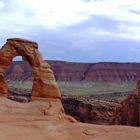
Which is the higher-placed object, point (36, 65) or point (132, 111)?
point (36, 65)

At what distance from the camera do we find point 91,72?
15912 cm

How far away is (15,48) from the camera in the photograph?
94.6 ft

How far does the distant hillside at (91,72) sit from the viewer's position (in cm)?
15338

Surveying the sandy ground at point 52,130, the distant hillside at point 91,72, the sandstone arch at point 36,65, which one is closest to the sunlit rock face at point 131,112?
the sandstone arch at point 36,65

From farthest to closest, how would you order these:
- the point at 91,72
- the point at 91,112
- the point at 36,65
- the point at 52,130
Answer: the point at 91,72 → the point at 91,112 → the point at 36,65 → the point at 52,130

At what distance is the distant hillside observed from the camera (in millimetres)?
153375

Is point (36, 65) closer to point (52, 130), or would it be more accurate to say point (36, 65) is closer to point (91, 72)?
point (52, 130)

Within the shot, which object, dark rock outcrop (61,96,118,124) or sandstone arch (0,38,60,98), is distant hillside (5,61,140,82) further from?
sandstone arch (0,38,60,98)

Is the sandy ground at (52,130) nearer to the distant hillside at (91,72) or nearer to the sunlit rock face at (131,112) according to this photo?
the sunlit rock face at (131,112)

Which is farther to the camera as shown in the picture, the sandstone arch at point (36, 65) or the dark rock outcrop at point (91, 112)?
the dark rock outcrop at point (91, 112)

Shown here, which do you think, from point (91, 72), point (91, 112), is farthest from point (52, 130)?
point (91, 72)

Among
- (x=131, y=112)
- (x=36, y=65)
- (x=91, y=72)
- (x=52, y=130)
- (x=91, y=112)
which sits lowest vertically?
(x=91, y=112)

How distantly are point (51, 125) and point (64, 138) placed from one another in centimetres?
175

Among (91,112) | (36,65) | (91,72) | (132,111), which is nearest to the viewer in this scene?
(36,65)
